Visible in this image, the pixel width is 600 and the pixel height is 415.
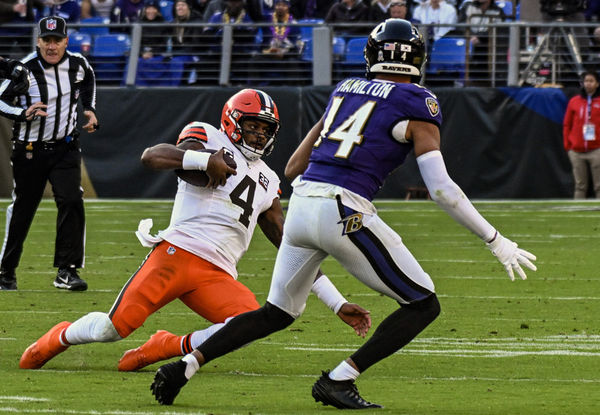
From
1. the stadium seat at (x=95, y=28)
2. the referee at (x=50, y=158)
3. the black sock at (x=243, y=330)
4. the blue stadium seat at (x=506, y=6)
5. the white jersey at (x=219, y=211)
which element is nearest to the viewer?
the black sock at (x=243, y=330)

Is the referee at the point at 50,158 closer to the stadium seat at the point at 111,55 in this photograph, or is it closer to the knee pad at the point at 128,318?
the knee pad at the point at 128,318

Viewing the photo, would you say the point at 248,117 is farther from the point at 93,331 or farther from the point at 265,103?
the point at 93,331

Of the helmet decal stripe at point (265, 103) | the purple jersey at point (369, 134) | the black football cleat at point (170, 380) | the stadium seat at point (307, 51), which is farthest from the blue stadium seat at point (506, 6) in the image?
the black football cleat at point (170, 380)

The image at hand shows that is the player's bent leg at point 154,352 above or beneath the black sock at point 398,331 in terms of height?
beneath

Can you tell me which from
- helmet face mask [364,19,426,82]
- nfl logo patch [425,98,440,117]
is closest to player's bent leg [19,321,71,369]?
helmet face mask [364,19,426,82]

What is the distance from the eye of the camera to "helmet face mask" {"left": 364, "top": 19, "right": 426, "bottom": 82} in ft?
16.2

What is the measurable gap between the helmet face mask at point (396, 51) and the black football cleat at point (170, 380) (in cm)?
131

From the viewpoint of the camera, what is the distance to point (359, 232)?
471cm

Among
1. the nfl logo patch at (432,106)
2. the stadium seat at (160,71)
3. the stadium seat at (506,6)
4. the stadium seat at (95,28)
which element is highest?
the nfl logo patch at (432,106)

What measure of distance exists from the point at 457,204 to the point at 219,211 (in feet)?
4.83

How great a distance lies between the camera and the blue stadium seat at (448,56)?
17766 mm

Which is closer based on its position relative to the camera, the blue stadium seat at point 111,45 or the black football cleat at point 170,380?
the black football cleat at point 170,380

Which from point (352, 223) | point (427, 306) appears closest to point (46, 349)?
point (352, 223)

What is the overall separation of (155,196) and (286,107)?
2.30 m
